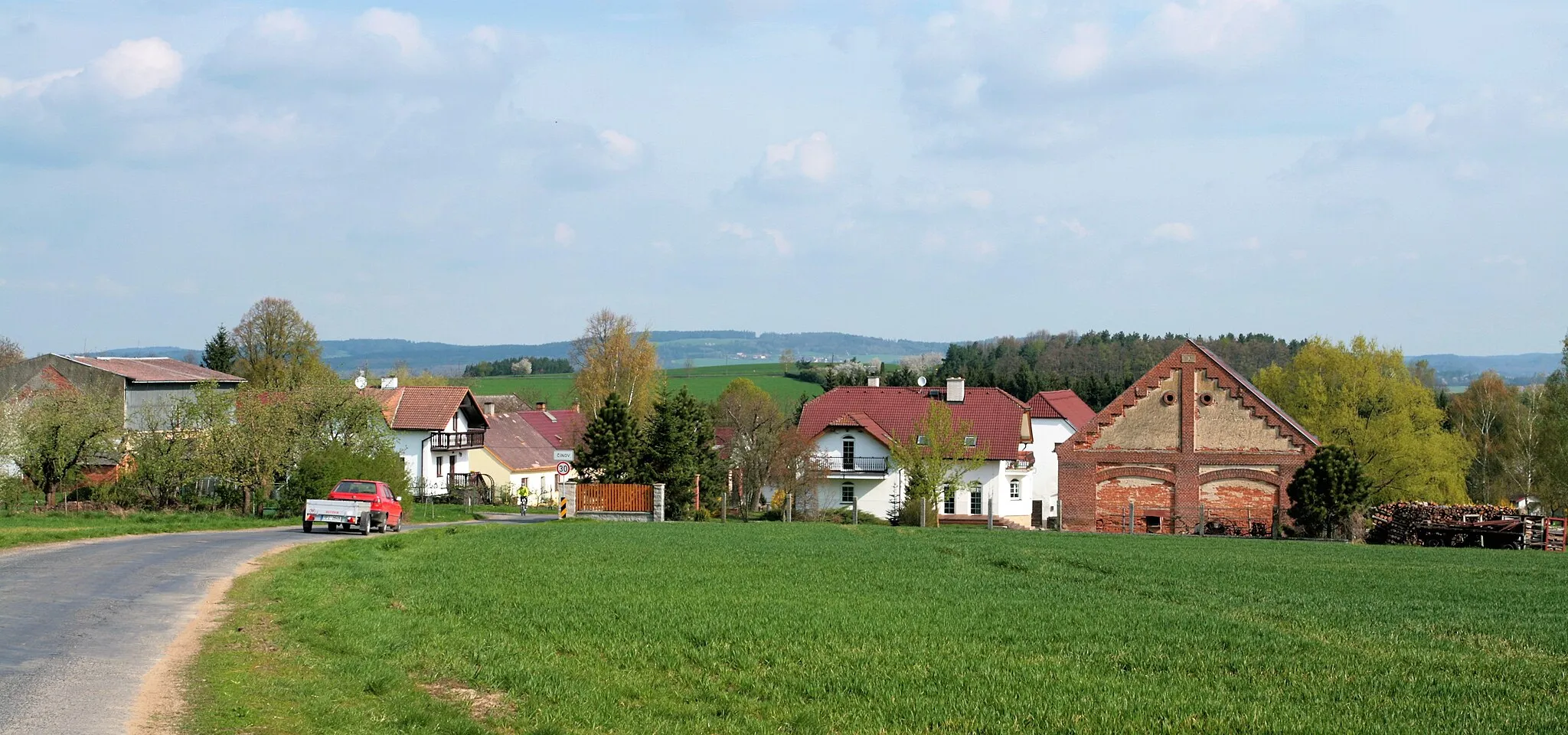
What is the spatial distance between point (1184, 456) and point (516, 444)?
147 ft

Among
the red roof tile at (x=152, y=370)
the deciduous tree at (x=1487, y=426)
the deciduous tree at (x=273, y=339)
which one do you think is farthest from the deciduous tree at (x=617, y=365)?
the deciduous tree at (x=1487, y=426)

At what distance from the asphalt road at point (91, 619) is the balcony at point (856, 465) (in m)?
48.0

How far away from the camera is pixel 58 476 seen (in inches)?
1639

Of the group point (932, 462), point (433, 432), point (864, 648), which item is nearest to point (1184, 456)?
point (932, 462)

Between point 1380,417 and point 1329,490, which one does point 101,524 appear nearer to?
point 1329,490

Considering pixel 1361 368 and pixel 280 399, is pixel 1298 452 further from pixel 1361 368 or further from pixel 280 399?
pixel 280 399

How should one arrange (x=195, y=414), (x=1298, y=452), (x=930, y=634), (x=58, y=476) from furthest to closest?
(x=1298, y=452), (x=195, y=414), (x=58, y=476), (x=930, y=634)

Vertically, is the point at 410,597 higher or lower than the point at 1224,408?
lower

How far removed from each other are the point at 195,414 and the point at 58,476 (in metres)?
5.09

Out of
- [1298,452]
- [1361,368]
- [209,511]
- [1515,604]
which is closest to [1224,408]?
[1298,452]

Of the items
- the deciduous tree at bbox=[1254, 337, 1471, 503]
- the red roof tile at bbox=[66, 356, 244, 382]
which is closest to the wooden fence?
the red roof tile at bbox=[66, 356, 244, 382]

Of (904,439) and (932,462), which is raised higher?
(904,439)

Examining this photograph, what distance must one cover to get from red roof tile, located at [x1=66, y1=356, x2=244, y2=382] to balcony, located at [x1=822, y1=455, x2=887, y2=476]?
3380 centimetres

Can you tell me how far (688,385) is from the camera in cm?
15300
